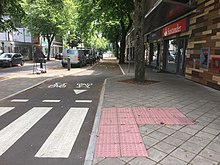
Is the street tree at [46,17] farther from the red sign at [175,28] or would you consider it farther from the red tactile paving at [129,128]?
the red tactile paving at [129,128]

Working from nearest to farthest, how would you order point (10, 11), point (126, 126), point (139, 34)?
point (126, 126)
point (139, 34)
point (10, 11)

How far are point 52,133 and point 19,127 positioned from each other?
922 millimetres

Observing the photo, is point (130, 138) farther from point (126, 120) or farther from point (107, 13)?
point (107, 13)

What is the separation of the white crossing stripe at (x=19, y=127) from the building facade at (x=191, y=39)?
701 centimetres

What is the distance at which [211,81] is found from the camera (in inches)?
355

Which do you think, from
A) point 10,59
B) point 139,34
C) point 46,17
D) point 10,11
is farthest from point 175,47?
point 46,17

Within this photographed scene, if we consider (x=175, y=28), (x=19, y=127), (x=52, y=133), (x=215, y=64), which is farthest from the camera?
(x=175, y=28)

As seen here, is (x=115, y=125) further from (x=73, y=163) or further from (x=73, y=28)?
(x=73, y=28)

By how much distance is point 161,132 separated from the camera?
4.30 meters

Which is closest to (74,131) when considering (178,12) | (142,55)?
(142,55)

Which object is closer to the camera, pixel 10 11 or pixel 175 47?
pixel 175 47

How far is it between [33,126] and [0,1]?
16.4m

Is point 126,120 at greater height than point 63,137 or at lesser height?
greater

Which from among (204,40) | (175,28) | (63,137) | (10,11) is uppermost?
(10,11)
